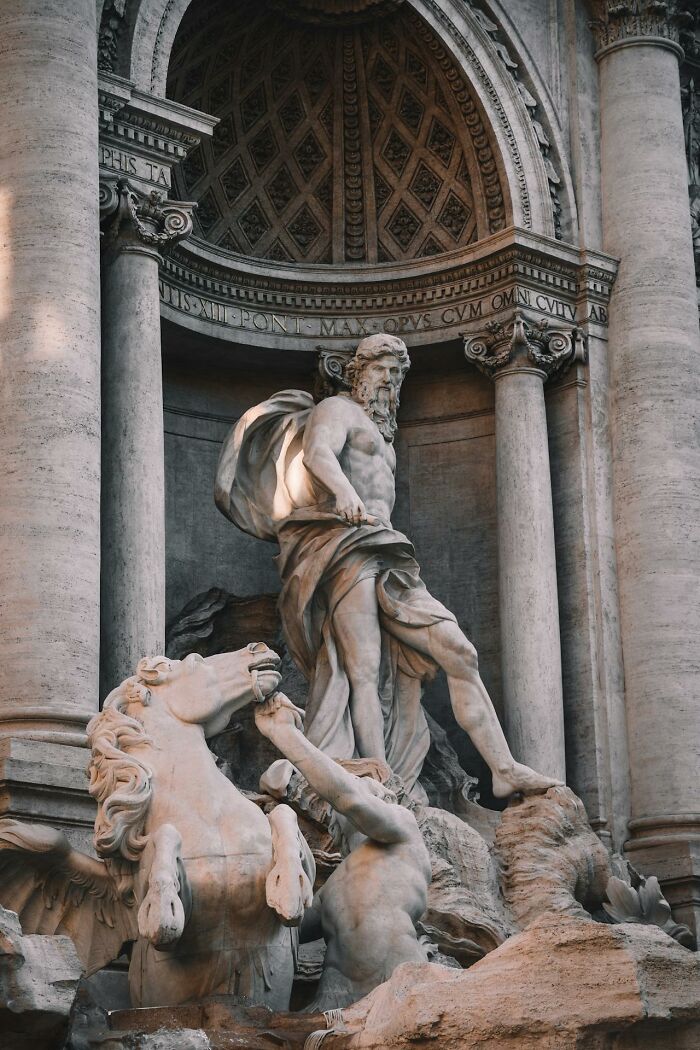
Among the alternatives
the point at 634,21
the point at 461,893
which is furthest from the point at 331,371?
the point at 461,893

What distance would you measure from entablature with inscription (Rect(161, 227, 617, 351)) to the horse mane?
6796 millimetres

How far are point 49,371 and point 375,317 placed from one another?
4998mm

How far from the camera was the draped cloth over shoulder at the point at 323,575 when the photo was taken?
41.0 feet

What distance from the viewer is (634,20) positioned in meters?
16.0

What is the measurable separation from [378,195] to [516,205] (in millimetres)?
1425

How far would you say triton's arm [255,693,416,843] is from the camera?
8.80 meters

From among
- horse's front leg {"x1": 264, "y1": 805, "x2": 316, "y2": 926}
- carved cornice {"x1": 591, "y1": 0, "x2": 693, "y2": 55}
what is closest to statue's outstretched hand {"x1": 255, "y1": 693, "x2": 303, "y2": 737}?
horse's front leg {"x1": 264, "y1": 805, "x2": 316, "y2": 926}

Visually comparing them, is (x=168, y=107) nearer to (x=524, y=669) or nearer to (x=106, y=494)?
(x=106, y=494)

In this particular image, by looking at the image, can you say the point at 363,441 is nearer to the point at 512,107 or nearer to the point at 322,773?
the point at 512,107

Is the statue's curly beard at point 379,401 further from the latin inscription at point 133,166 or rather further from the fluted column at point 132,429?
the latin inscription at point 133,166

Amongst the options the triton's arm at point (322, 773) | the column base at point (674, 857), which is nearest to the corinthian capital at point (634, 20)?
the column base at point (674, 857)

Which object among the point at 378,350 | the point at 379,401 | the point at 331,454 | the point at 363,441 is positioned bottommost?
the point at 331,454

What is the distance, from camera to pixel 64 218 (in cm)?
1148

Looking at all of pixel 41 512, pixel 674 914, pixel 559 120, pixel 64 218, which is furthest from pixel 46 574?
pixel 559 120
